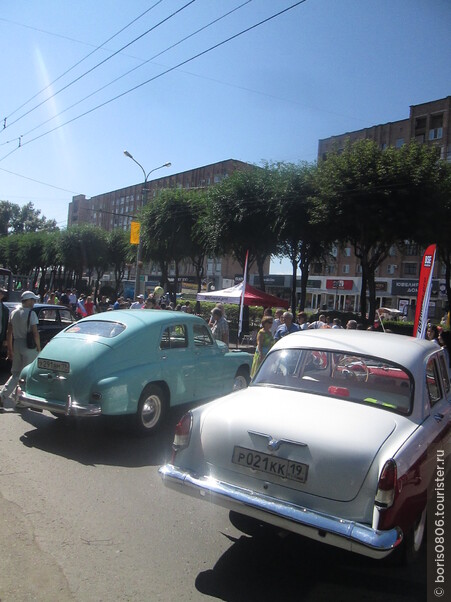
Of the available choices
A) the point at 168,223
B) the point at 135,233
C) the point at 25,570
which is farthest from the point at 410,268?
the point at 25,570

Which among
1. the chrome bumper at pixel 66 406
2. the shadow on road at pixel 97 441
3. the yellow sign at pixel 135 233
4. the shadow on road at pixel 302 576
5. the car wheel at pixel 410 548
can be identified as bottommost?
the shadow on road at pixel 97 441

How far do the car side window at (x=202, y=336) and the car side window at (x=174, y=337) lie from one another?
0.79 feet

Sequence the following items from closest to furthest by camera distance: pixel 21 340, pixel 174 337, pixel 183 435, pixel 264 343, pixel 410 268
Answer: pixel 183 435 < pixel 174 337 < pixel 21 340 < pixel 264 343 < pixel 410 268

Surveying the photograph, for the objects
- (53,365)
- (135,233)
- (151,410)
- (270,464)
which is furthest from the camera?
(135,233)

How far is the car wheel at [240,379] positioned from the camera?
8430 mm

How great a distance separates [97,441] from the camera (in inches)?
243

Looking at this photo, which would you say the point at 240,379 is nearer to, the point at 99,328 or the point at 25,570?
the point at 99,328

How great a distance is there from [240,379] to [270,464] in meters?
5.28

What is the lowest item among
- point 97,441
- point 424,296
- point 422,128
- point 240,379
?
point 97,441

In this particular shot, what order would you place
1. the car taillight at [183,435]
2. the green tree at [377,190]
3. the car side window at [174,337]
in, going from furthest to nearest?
the green tree at [377,190], the car side window at [174,337], the car taillight at [183,435]

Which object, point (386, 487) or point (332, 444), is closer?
point (386, 487)

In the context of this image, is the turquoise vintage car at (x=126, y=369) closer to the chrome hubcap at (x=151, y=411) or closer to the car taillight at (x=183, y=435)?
the chrome hubcap at (x=151, y=411)

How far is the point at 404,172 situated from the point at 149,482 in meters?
21.7

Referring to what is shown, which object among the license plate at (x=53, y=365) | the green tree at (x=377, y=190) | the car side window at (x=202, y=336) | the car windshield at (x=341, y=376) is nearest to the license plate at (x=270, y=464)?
the car windshield at (x=341, y=376)
